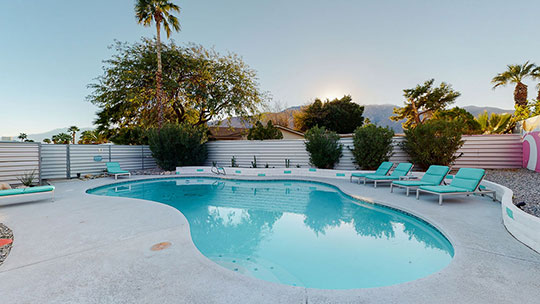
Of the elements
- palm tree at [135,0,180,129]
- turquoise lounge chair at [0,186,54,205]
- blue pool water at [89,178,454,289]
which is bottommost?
blue pool water at [89,178,454,289]

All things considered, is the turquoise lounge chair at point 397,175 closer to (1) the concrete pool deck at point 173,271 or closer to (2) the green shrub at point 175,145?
(1) the concrete pool deck at point 173,271

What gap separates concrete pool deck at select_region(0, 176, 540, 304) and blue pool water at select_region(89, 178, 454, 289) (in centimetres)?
51

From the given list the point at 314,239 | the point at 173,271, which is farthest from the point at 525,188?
the point at 173,271

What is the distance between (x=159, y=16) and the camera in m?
12.9

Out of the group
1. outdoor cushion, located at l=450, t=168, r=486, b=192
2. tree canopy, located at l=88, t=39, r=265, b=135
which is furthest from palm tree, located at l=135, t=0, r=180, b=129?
outdoor cushion, located at l=450, t=168, r=486, b=192

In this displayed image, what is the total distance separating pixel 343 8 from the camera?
1066 centimetres

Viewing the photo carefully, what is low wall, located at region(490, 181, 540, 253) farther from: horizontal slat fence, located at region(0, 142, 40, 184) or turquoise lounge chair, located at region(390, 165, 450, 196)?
horizontal slat fence, located at region(0, 142, 40, 184)

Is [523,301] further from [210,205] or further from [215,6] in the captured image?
[215,6]

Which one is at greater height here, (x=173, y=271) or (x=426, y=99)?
(x=426, y=99)

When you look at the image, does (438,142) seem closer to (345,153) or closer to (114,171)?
(345,153)

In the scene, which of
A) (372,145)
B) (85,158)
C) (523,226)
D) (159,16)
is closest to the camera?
(523,226)

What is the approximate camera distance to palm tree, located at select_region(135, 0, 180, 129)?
494 inches

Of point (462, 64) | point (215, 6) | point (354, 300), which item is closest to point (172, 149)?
point (215, 6)

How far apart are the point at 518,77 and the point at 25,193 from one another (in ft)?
94.7
